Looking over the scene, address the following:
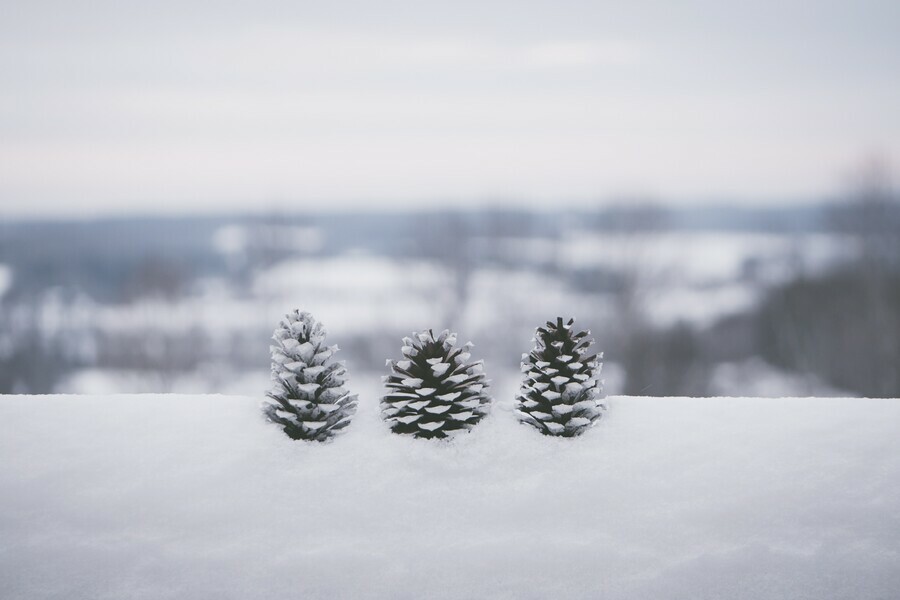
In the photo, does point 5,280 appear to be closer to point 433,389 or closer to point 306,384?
point 306,384

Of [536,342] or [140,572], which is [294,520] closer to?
[140,572]

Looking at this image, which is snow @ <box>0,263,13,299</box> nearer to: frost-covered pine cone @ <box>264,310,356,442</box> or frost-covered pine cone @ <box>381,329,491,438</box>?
frost-covered pine cone @ <box>264,310,356,442</box>

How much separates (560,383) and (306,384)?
1.50m

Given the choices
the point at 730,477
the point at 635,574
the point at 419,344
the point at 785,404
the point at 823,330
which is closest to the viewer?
the point at 635,574

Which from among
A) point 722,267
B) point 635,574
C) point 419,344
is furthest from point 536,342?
point 722,267

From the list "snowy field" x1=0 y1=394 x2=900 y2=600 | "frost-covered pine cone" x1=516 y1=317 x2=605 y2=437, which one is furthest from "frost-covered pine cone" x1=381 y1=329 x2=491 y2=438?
"frost-covered pine cone" x1=516 y1=317 x2=605 y2=437

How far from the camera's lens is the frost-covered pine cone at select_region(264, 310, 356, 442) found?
3.96 m

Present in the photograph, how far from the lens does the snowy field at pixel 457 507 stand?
2920mm

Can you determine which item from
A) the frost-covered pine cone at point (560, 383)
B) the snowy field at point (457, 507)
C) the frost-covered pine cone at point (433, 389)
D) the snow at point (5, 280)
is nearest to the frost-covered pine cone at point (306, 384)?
the snowy field at point (457, 507)

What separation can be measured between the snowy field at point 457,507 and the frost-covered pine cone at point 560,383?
130 mm

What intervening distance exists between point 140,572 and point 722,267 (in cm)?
1214

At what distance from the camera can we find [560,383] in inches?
157

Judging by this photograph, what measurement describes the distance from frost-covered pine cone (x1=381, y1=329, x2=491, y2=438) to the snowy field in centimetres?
12

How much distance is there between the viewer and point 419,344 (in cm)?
408
